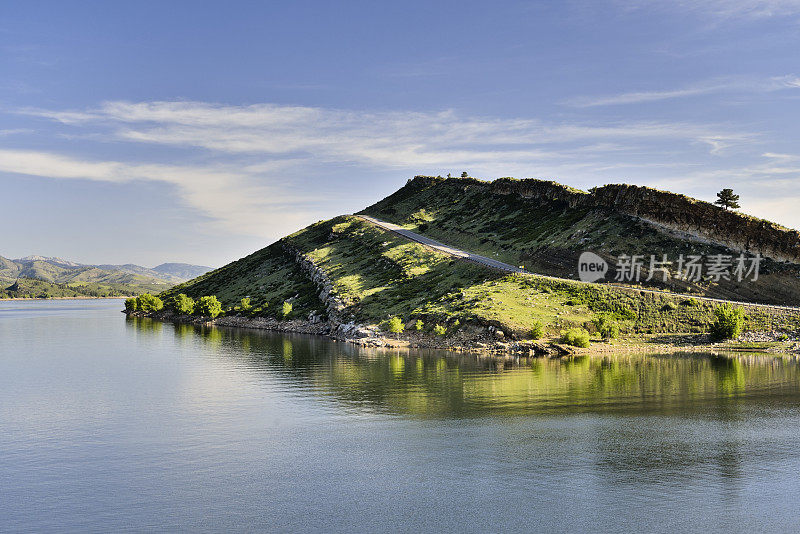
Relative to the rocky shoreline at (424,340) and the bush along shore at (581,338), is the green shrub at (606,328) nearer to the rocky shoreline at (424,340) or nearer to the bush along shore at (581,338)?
the bush along shore at (581,338)

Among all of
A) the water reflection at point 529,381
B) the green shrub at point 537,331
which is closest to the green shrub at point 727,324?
the water reflection at point 529,381

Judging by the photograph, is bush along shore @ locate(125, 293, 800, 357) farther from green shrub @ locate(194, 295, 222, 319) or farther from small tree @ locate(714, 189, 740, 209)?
green shrub @ locate(194, 295, 222, 319)

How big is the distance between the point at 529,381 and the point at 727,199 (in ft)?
309

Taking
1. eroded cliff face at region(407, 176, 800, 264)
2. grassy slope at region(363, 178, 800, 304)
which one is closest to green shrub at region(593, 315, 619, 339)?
grassy slope at region(363, 178, 800, 304)

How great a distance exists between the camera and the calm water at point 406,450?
104 ft

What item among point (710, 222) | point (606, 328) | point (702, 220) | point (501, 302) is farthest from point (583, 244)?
point (606, 328)

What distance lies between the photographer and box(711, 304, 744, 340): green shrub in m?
99.1

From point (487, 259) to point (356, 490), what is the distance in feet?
406

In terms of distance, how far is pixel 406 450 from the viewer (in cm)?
4259

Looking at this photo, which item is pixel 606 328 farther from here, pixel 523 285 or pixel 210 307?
pixel 210 307

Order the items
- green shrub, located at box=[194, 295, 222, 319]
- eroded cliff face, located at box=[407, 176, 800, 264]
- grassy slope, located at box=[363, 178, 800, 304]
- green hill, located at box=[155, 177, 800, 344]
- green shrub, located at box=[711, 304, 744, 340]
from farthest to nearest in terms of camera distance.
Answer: green shrub, located at box=[194, 295, 222, 319] < eroded cliff face, located at box=[407, 176, 800, 264] < grassy slope, located at box=[363, 178, 800, 304] < green hill, located at box=[155, 177, 800, 344] < green shrub, located at box=[711, 304, 744, 340]

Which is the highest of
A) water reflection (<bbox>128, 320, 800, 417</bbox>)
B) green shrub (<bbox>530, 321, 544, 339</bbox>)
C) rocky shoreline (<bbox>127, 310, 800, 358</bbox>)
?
green shrub (<bbox>530, 321, 544, 339</bbox>)

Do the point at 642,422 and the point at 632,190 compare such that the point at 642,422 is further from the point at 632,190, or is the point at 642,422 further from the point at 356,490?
the point at 632,190

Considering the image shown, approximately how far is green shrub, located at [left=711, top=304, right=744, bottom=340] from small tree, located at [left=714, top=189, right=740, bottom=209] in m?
42.0
